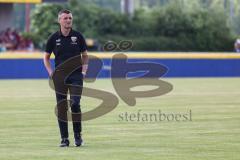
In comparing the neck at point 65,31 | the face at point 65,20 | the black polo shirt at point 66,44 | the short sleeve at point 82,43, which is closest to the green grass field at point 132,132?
the black polo shirt at point 66,44

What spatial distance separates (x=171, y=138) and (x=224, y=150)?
73.1 inches

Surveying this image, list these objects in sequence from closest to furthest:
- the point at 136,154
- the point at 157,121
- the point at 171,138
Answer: the point at 136,154 < the point at 171,138 < the point at 157,121

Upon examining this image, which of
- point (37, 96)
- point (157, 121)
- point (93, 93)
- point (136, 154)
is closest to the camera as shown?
point (136, 154)

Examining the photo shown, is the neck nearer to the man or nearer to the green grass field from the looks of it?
the man

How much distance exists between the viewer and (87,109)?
2075cm

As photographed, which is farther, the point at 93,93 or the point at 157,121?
the point at 93,93

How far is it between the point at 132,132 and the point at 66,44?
309 centimetres

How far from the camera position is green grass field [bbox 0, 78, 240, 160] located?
12.3 metres

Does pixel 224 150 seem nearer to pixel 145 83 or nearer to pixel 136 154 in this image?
pixel 136 154

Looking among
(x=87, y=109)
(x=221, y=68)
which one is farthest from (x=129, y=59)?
(x=87, y=109)

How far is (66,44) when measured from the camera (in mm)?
13039

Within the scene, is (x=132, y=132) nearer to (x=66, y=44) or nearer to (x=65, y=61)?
(x=65, y=61)

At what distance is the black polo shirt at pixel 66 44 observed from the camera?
13.0 meters

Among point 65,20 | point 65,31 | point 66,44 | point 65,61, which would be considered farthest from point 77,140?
point 65,20
